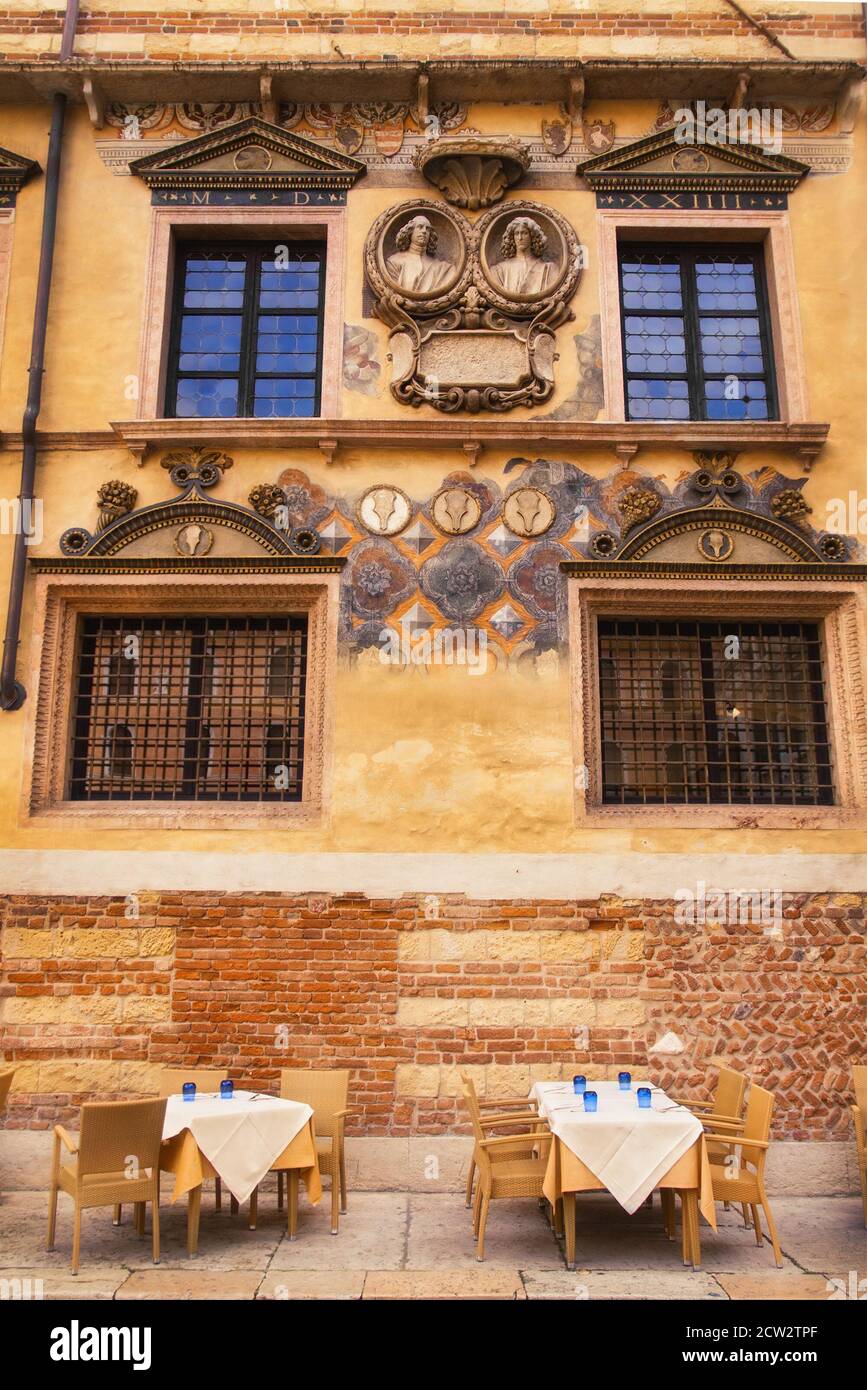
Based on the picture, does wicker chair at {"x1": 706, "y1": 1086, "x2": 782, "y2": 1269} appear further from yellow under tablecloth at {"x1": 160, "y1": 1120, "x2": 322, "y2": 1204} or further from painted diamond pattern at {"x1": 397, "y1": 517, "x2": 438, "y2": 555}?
painted diamond pattern at {"x1": 397, "y1": 517, "x2": 438, "y2": 555}

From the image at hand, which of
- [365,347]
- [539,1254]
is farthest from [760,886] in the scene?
[365,347]

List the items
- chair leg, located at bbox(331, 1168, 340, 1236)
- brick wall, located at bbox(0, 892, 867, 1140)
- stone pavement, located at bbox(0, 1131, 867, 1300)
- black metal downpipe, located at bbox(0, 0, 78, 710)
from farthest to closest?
black metal downpipe, located at bbox(0, 0, 78, 710) < brick wall, located at bbox(0, 892, 867, 1140) < chair leg, located at bbox(331, 1168, 340, 1236) < stone pavement, located at bbox(0, 1131, 867, 1300)

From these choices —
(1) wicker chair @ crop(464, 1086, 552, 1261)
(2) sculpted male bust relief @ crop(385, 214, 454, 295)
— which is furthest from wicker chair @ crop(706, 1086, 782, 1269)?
(2) sculpted male bust relief @ crop(385, 214, 454, 295)

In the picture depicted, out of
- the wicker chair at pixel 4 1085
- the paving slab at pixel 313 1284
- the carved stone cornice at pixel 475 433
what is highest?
the carved stone cornice at pixel 475 433

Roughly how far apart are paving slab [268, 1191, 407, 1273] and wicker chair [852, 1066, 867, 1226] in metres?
3.00

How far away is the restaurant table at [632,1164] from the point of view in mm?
5758

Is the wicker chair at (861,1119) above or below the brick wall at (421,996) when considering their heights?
below

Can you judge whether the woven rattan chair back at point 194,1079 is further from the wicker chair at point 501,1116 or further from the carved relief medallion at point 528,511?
the carved relief medallion at point 528,511

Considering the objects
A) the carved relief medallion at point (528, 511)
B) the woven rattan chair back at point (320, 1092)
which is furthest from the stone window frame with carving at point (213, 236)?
the woven rattan chair back at point (320, 1092)

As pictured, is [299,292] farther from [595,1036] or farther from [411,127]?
[595,1036]

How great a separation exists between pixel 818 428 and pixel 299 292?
463 cm

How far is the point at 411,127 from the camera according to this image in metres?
9.20

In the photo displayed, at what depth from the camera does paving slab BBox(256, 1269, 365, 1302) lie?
526cm

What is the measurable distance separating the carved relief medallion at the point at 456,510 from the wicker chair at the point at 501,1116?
4173mm
